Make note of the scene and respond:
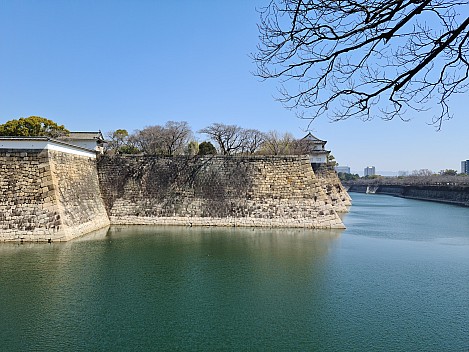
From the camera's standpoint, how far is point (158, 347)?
196 inches

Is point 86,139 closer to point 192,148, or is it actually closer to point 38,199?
point 192,148

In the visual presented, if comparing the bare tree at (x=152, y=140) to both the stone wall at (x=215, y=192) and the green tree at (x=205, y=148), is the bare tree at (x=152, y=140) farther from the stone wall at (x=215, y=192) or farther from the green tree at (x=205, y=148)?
the stone wall at (x=215, y=192)

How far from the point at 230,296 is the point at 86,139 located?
630 inches

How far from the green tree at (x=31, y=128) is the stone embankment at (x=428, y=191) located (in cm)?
3367

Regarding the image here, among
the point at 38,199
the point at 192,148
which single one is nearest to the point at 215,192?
the point at 38,199

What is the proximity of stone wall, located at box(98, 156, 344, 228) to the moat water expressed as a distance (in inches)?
141

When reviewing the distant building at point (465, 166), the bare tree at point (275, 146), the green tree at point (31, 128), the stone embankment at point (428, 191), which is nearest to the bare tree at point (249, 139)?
the bare tree at point (275, 146)

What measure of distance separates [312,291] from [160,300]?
10.1ft

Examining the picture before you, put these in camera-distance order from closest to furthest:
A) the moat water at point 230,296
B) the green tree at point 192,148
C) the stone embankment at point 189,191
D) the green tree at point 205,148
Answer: the moat water at point 230,296 < the stone embankment at point 189,191 < the green tree at point 205,148 < the green tree at point 192,148

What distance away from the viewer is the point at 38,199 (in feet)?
38.9

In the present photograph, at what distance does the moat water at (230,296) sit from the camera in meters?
5.25

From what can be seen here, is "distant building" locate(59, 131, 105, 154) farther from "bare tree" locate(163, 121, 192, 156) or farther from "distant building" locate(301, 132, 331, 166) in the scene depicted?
"distant building" locate(301, 132, 331, 166)

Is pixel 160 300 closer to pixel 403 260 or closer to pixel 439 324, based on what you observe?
pixel 439 324

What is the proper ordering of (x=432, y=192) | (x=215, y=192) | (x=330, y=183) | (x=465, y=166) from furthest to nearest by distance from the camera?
(x=465, y=166), (x=432, y=192), (x=330, y=183), (x=215, y=192)
